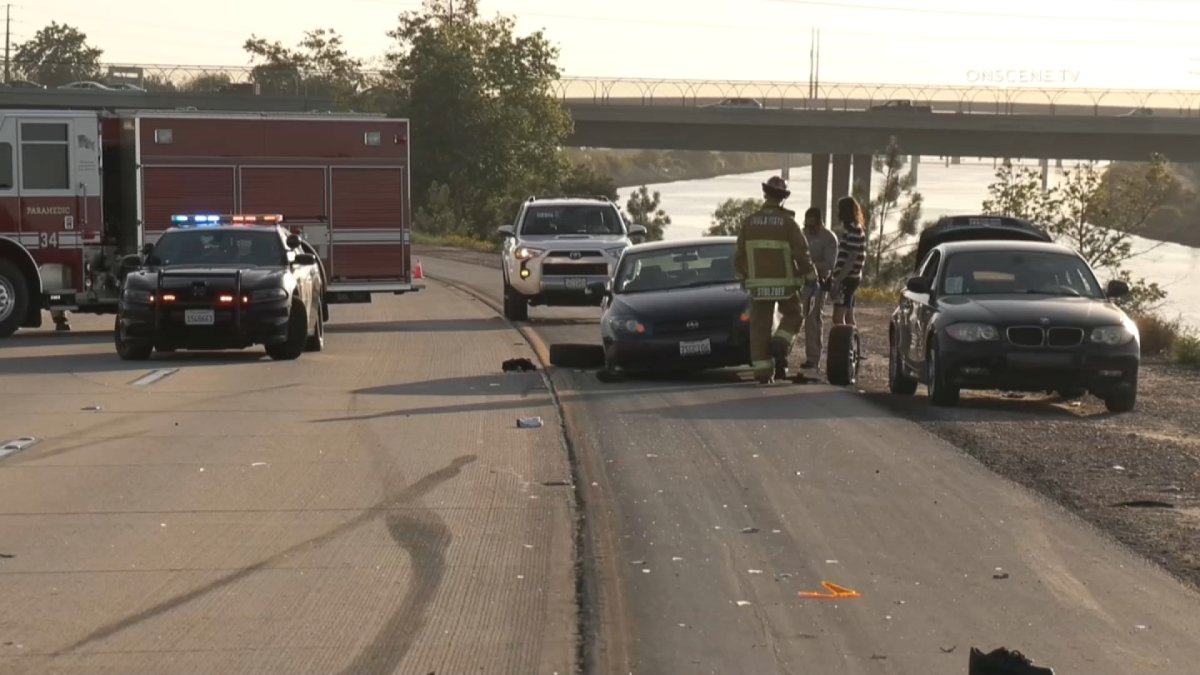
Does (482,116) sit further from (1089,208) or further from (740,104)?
(1089,208)

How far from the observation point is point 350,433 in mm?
15047

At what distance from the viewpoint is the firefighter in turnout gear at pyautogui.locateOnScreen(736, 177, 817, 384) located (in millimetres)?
18234

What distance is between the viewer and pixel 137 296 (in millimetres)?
21875

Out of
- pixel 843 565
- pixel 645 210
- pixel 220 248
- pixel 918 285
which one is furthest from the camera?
pixel 645 210

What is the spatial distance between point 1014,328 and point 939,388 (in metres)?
0.79

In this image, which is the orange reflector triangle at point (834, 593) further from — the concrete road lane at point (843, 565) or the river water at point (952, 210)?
the river water at point (952, 210)

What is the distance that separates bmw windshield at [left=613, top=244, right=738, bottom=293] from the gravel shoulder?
1859 mm

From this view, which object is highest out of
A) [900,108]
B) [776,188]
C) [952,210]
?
[900,108]

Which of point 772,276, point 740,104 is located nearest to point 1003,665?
point 772,276

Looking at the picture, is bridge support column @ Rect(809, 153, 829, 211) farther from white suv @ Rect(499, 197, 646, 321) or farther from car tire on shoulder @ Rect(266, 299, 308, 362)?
car tire on shoulder @ Rect(266, 299, 308, 362)

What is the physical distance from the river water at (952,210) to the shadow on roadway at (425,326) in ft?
38.2

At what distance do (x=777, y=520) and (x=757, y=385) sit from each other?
770cm

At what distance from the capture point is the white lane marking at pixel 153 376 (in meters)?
19.4

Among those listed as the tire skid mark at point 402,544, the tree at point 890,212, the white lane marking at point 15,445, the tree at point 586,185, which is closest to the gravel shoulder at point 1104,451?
the tire skid mark at point 402,544
